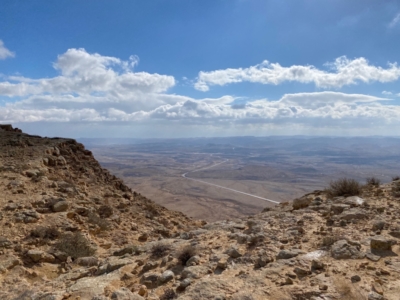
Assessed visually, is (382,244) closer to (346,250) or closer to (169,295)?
(346,250)

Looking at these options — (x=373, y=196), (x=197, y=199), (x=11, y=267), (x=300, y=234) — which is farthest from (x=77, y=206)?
(x=197, y=199)

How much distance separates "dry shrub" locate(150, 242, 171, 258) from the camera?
7226 millimetres

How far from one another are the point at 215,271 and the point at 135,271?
6.36 feet

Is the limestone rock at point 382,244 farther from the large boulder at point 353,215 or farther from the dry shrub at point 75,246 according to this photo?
the dry shrub at point 75,246

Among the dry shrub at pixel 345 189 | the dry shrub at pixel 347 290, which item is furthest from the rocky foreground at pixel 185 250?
the dry shrub at pixel 345 189

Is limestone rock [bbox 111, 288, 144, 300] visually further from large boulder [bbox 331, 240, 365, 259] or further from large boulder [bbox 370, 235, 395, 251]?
large boulder [bbox 370, 235, 395, 251]

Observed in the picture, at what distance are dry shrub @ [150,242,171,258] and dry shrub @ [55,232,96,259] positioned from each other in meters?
2.37

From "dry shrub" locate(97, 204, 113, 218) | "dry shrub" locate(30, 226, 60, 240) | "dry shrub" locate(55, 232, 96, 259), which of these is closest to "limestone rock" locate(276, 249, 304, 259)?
A: "dry shrub" locate(55, 232, 96, 259)

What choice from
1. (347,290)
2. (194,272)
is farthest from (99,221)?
(347,290)

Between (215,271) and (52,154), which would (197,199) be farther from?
(215,271)

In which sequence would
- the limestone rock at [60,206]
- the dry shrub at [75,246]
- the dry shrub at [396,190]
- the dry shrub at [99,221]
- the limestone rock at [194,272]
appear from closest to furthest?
the limestone rock at [194,272] → the dry shrub at [75,246] → the dry shrub at [396,190] → the limestone rock at [60,206] → the dry shrub at [99,221]

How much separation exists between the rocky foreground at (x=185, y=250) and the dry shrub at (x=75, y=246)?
0.03 metres

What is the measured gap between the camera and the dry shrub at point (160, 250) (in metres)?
7.23

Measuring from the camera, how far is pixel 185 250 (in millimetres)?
6715
